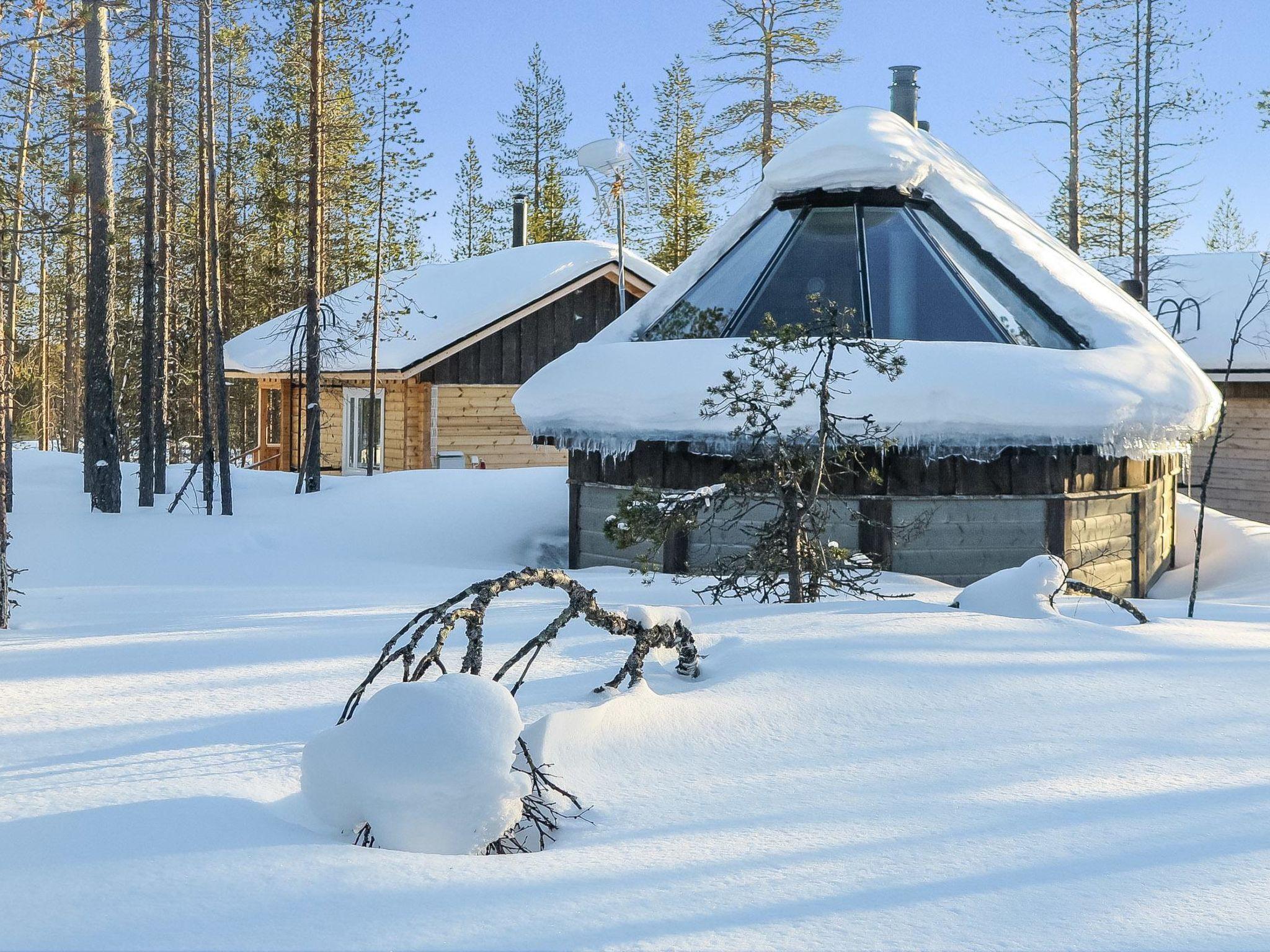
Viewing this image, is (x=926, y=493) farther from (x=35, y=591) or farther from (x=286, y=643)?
(x=35, y=591)

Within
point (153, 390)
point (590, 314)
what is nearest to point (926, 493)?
point (153, 390)

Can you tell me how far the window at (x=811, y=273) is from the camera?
30.6ft

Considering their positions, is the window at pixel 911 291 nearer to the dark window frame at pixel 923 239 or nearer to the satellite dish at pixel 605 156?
the dark window frame at pixel 923 239

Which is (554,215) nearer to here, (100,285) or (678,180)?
(678,180)

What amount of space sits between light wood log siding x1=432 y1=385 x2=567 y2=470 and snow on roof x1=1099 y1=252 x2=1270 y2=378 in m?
11.2

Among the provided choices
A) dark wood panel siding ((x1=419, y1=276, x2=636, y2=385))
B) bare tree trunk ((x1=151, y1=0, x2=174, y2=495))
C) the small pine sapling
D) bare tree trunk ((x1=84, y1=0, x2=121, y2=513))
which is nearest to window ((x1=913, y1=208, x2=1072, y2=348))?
the small pine sapling

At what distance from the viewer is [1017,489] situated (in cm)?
839

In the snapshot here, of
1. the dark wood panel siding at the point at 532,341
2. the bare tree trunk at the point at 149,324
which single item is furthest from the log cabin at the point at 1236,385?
the bare tree trunk at the point at 149,324

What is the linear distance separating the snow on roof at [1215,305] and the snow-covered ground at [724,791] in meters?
12.6

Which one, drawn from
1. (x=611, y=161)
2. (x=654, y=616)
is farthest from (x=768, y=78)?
(x=654, y=616)

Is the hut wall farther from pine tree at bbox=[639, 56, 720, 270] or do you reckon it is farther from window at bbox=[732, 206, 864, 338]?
pine tree at bbox=[639, 56, 720, 270]

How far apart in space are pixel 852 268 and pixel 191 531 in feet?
21.2

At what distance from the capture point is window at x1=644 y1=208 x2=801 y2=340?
9711mm

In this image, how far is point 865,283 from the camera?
9.34 meters
